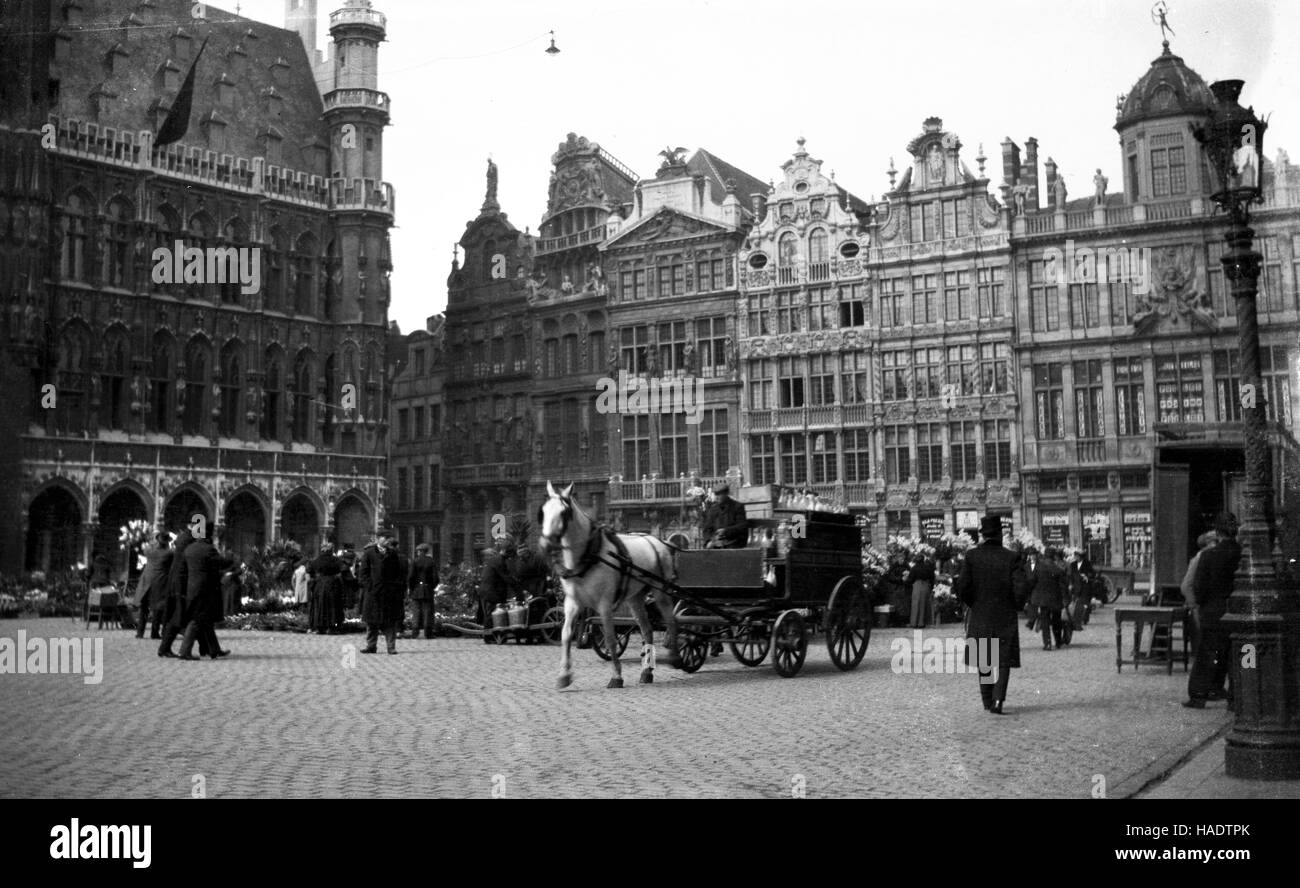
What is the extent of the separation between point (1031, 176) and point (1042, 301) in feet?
12.8

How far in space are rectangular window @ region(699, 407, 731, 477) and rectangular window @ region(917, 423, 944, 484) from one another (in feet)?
19.7

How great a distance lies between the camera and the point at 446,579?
79.3 feet

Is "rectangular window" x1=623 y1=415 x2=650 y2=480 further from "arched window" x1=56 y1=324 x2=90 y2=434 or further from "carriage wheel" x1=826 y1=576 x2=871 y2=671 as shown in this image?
"arched window" x1=56 y1=324 x2=90 y2=434

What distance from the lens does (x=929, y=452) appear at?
27547 mm

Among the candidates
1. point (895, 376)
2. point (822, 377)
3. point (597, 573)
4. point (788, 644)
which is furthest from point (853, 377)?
point (597, 573)

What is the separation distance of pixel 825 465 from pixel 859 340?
3433 millimetres

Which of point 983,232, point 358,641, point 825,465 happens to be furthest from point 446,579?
point 983,232

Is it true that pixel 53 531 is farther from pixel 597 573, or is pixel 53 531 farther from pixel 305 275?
pixel 305 275

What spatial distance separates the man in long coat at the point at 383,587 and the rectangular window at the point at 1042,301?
1277 cm

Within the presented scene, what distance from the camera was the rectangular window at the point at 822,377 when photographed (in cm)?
3119

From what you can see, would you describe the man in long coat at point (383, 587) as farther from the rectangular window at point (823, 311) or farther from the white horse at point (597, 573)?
the rectangular window at point (823, 311)

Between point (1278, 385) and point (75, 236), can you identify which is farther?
point (1278, 385)

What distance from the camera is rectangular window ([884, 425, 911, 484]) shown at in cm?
2752
